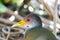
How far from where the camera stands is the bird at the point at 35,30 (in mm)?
3169

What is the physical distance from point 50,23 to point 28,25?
0.93m

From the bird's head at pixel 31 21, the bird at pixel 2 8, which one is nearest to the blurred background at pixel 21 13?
the bird at pixel 2 8

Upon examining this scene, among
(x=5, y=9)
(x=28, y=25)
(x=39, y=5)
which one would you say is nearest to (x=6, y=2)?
(x=5, y=9)

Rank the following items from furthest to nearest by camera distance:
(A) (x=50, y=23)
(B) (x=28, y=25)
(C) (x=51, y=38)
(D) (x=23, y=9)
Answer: (D) (x=23, y=9) → (A) (x=50, y=23) → (B) (x=28, y=25) → (C) (x=51, y=38)

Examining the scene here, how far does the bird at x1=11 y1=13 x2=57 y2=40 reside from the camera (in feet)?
10.4

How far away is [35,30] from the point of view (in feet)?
10.9

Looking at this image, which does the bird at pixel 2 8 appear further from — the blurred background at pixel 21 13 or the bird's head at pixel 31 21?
the bird's head at pixel 31 21

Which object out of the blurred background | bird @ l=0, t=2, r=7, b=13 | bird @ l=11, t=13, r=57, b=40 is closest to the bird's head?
bird @ l=11, t=13, r=57, b=40

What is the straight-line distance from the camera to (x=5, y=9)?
441 cm

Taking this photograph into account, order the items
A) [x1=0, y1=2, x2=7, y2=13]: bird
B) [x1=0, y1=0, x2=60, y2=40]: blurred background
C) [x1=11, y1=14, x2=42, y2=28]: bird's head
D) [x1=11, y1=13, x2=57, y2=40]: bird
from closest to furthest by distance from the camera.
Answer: [x1=11, y1=13, x2=57, y2=40]: bird → [x1=11, y1=14, x2=42, y2=28]: bird's head → [x1=0, y1=0, x2=60, y2=40]: blurred background → [x1=0, y1=2, x2=7, y2=13]: bird

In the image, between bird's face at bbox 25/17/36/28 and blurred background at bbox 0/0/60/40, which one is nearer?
bird's face at bbox 25/17/36/28

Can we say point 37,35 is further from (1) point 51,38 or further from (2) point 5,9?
(2) point 5,9

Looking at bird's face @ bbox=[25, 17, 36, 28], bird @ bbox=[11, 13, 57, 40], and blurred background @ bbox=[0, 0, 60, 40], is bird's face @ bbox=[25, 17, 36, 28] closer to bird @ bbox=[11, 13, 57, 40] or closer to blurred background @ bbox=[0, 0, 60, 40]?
bird @ bbox=[11, 13, 57, 40]

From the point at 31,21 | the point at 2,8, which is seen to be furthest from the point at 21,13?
the point at 31,21
